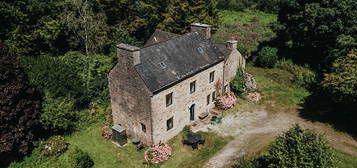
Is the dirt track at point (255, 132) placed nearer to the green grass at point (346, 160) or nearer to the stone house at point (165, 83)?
the green grass at point (346, 160)

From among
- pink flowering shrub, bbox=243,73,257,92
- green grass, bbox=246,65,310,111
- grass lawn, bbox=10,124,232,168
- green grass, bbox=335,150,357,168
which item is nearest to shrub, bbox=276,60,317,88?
green grass, bbox=246,65,310,111

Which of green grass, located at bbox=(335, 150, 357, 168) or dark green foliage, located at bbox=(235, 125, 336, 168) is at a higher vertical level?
dark green foliage, located at bbox=(235, 125, 336, 168)

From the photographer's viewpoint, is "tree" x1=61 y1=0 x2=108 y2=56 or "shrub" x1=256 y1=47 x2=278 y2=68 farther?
"shrub" x1=256 y1=47 x2=278 y2=68

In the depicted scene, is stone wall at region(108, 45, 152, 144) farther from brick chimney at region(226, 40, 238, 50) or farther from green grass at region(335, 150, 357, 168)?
green grass at region(335, 150, 357, 168)

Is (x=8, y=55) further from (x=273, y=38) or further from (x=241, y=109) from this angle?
(x=273, y=38)

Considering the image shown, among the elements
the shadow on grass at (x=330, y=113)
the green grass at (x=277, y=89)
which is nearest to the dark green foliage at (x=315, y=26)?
the green grass at (x=277, y=89)
